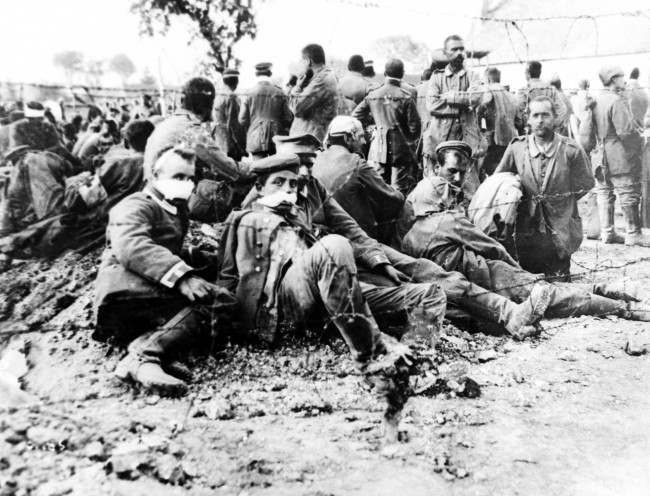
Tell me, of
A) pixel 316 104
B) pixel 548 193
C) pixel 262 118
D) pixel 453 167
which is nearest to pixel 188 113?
pixel 262 118

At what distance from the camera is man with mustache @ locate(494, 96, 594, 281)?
15.0 feet

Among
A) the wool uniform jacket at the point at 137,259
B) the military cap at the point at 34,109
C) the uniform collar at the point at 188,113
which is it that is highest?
the military cap at the point at 34,109

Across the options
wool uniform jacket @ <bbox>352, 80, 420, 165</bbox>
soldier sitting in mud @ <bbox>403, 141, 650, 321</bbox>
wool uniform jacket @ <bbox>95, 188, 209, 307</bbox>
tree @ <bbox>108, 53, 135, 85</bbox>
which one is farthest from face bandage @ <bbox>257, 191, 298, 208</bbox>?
wool uniform jacket @ <bbox>352, 80, 420, 165</bbox>

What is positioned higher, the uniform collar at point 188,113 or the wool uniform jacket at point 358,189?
the uniform collar at point 188,113

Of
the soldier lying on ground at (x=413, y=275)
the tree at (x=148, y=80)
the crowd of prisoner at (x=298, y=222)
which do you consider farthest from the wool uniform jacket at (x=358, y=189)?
the tree at (x=148, y=80)

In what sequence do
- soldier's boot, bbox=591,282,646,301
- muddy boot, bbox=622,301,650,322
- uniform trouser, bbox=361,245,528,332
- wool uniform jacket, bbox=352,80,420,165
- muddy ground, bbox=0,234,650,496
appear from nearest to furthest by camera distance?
muddy ground, bbox=0,234,650,496 < uniform trouser, bbox=361,245,528,332 < muddy boot, bbox=622,301,650,322 < soldier's boot, bbox=591,282,646,301 < wool uniform jacket, bbox=352,80,420,165

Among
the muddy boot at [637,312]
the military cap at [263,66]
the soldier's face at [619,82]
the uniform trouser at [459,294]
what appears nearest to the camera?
the military cap at [263,66]

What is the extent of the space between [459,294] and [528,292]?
0.60m

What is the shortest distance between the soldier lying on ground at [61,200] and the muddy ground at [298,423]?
0.59 ft

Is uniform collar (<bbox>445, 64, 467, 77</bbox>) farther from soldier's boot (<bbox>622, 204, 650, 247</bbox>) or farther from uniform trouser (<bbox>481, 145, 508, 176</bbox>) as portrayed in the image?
soldier's boot (<bbox>622, 204, 650, 247</bbox>)

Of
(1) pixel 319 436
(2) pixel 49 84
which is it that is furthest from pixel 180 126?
(1) pixel 319 436

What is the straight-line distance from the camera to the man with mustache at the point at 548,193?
456 centimetres

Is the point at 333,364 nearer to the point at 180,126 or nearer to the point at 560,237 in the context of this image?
the point at 180,126

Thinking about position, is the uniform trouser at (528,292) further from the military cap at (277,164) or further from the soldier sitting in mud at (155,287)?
the soldier sitting in mud at (155,287)
